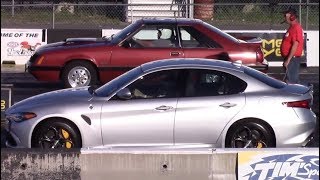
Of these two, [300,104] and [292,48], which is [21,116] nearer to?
[300,104]

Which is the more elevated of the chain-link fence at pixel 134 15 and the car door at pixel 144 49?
the chain-link fence at pixel 134 15

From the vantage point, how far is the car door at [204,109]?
1032 centimetres

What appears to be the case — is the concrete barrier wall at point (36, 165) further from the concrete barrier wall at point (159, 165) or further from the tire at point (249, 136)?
the tire at point (249, 136)

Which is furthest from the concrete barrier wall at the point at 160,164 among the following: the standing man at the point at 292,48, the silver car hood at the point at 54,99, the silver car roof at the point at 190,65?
the standing man at the point at 292,48

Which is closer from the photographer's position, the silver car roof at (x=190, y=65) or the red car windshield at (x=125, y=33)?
the silver car roof at (x=190, y=65)

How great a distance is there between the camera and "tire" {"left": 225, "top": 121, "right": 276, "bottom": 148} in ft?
34.3

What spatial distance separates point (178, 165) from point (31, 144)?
101 inches

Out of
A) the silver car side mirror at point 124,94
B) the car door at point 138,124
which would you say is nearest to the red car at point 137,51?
the silver car side mirror at point 124,94

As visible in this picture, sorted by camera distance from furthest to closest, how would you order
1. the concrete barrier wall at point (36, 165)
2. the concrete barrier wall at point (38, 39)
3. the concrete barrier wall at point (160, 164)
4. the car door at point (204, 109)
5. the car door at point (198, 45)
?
1. the concrete barrier wall at point (38, 39)
2. the car door at point (198, 45)
3. the car door at point (204, 109)
4. the concrete barrier wall at point (36, 165)
5. the concrete barrier wall at point (160, 164)

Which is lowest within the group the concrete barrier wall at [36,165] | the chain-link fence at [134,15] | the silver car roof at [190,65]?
the concrete barrier wall at [36,165]

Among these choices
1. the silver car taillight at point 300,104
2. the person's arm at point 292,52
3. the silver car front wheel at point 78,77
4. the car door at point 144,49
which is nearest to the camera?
the silver car taillight at point 300,104

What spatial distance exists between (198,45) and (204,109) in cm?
550

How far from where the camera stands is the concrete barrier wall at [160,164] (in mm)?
8594

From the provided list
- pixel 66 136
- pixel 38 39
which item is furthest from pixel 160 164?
pixel 38 39
